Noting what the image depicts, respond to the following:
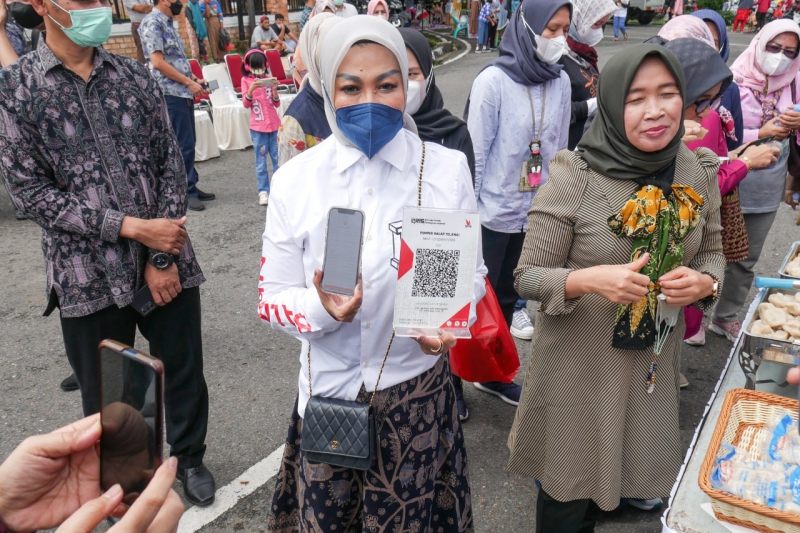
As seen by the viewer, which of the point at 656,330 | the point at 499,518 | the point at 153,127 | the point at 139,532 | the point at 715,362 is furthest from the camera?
the point at 715,362

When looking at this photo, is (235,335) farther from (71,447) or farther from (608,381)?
(71,447)

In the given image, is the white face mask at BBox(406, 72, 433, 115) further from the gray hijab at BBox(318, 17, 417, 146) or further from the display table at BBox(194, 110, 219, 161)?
the display table at BBox(194, 110, 219, 161)

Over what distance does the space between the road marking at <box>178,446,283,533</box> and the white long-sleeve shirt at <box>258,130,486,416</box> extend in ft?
4.26

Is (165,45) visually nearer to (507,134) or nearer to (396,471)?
(507,134)

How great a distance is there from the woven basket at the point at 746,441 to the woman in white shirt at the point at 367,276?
2.36 feet

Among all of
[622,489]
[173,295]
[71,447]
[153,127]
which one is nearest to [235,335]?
[173,295]

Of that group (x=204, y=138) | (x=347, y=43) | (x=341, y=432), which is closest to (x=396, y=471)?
(x=341, y=432)

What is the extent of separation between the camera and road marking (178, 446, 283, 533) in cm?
270

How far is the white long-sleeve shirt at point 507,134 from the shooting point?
130 inches

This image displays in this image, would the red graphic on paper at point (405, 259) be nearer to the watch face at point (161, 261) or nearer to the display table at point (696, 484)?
the display table at point (696, 484)

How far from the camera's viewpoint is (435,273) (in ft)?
5.18

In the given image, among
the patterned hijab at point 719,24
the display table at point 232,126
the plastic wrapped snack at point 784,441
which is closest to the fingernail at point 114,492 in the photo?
the plastic wrapped snack at point 784,441

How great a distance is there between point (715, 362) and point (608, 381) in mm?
2179

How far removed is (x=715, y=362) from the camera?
3.89 metres
